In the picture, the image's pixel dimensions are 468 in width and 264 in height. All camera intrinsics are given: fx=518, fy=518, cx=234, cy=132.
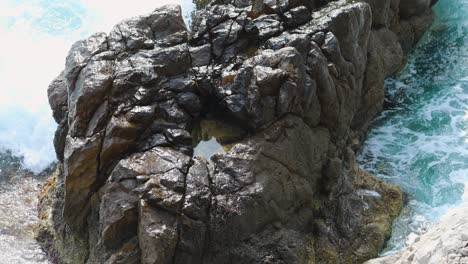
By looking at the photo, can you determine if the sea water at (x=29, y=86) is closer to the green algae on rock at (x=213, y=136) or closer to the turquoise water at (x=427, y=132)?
the green algae on rock at (x=213, y=136)

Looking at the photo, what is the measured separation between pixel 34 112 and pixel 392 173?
36.0 feet

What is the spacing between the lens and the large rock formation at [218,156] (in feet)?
32.4

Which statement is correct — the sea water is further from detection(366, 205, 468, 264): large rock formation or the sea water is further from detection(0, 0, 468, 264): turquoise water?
detection(366, 205, 468, 264): large rock formation

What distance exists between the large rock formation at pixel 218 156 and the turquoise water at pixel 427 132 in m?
0.80

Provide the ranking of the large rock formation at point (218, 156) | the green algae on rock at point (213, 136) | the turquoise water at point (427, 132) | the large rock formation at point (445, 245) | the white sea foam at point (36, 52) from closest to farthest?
the large rock formation at point (445, 245) < the large rock formation at point (218, 156) < the green algae on rock at point (213, 136) < the turquoise water at point (427, 132) < the white sea foam at point (36, 52)

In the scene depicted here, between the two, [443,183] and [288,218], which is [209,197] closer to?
[288,218]

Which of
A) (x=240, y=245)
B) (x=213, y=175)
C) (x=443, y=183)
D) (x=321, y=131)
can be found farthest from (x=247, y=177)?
(x=443, y=183)

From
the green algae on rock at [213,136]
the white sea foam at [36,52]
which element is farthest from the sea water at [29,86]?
the green algae on rock at [213,136]

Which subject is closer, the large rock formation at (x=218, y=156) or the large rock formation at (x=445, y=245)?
the large rock formation at (x=445, y=245)

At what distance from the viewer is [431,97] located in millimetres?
16453

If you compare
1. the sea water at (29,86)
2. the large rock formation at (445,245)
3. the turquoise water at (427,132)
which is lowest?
the large rock formation at (445,245)

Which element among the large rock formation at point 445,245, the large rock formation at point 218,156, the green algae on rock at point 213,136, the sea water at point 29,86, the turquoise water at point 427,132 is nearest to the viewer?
the large rock formation at point 445,245

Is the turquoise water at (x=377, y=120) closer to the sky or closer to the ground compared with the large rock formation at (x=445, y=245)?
closer to the sky

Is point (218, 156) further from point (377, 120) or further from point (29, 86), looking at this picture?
point (29, 86)
